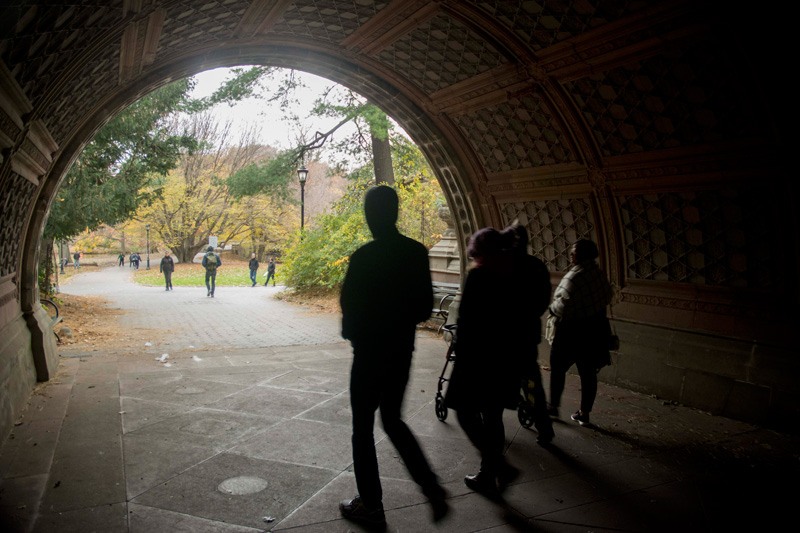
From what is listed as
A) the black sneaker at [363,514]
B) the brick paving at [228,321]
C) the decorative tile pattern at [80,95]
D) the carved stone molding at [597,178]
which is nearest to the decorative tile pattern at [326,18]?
the decorative tile pattern at [80,95]

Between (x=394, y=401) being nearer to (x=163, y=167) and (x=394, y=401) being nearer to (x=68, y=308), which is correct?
(x=163, y=167)

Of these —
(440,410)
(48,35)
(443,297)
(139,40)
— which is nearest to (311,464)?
(440,410)

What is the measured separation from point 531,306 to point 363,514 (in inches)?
74.4

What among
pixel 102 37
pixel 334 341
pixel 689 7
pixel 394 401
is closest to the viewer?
pixel 394 401

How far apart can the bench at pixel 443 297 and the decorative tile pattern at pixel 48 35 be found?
764cm

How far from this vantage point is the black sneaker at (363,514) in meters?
3.00

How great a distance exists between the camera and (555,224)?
7258 mm

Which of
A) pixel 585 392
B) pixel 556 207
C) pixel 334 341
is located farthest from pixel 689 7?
pixel 334 341

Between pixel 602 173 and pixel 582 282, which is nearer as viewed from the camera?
pixel 582 282

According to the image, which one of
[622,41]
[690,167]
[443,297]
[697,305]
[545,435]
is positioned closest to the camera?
[545,435]

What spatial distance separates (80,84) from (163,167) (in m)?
9.82

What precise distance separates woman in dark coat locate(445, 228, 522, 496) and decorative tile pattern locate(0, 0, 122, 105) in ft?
9.59

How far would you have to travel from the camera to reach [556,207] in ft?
23.3

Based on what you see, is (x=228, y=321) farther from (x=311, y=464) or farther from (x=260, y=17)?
(x=311, y=464)
